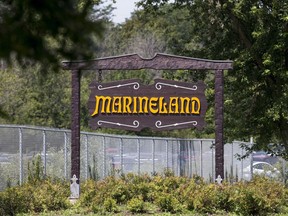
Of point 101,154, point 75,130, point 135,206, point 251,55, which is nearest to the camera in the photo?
point 135,206

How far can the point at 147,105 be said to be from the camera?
705 inches

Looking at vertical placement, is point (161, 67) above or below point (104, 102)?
above

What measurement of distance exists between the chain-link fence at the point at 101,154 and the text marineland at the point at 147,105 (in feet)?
6.15

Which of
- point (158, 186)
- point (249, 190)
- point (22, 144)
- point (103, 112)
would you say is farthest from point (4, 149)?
point (249, 190)

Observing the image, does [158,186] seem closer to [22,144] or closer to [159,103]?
[159,103]

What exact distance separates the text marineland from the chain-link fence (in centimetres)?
187

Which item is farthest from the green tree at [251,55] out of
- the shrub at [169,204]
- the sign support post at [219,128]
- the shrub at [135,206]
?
the shrub at [135,206]

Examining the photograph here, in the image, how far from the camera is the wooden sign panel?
17.8m

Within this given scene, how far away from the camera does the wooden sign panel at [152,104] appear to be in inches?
702

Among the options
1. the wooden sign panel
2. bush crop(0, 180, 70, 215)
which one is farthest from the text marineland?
bush crop(0, 180, 70, 215)

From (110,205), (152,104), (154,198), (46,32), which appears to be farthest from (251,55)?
(46,32)

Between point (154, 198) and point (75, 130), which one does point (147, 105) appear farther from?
point (154, 198)

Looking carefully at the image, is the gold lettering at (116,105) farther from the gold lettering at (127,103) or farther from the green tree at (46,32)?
→ the green tree at (46,32)

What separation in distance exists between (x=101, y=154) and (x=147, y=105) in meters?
6.66
